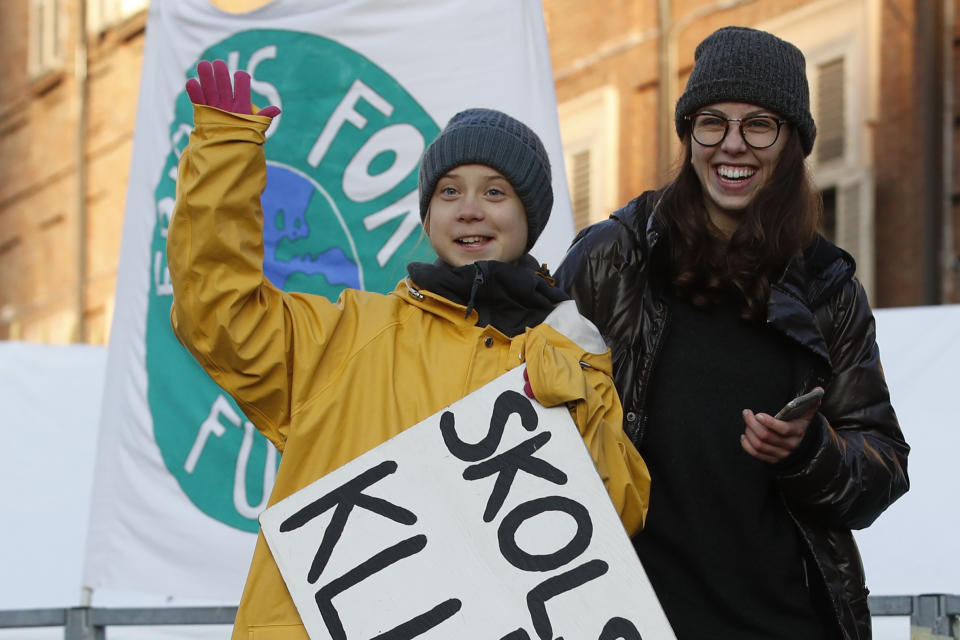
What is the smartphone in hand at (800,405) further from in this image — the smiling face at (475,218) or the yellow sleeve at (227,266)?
the yellow sleeve at (227,266)

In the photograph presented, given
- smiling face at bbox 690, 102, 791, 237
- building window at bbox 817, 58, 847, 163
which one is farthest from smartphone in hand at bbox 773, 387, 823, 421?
building window at bbox 817, 58, 847, 163

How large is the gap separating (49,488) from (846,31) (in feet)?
20.1

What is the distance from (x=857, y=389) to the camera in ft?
7.37

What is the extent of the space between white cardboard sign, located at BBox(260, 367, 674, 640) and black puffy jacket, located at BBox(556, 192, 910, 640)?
0.31 meters

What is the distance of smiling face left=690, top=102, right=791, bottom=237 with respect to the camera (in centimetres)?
224

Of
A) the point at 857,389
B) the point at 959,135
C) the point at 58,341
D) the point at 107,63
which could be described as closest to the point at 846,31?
the point at 959,135

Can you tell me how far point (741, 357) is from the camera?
7.34 ft

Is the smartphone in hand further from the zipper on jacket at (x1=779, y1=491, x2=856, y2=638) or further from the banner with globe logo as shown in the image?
the banner with globe logo

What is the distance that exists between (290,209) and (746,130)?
1766 mm

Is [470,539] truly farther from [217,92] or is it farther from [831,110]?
[831,110]

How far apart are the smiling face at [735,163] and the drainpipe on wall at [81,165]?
1316cm

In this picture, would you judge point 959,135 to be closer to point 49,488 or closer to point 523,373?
point 49,488

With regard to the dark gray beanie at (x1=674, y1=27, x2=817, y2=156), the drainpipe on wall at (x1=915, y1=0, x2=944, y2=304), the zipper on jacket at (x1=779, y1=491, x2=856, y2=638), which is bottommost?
the zipper on jacket at (x1=779, y1=491, x2=856, y2=638)

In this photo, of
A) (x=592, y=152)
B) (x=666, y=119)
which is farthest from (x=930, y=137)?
(x=592, y=152)
